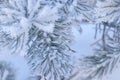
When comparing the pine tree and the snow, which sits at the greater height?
the pine tree

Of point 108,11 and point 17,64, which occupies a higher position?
point 108,11

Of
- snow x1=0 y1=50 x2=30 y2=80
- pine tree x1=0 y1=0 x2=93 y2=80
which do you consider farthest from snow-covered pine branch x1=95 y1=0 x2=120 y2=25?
snow x1=0 y1=50 x2=30 y2=80

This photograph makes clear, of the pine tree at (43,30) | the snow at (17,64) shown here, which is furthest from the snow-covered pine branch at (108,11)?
the snow at (17,64)

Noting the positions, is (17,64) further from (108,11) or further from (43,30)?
(108,11)

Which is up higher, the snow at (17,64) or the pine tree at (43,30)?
the pine tree at (43,30)

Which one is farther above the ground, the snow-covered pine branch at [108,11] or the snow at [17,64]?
the snow-covered pine branch at [108,11]

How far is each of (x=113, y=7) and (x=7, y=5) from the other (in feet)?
0.98

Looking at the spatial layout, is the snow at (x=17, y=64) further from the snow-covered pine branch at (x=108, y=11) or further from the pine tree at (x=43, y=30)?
the snow-covered pine branch at (x=108, y=11)

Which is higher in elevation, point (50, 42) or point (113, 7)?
point (113, 7)

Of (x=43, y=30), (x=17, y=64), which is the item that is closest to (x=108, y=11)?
(x=43, y=30)

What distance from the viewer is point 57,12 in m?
0.96

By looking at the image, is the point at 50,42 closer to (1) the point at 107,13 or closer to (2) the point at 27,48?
(2) the point at 27,48

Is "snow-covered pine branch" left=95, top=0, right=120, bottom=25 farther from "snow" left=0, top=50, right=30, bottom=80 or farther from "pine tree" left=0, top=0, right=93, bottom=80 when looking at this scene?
"snow" left=0, top=50, right=30, bottom=80

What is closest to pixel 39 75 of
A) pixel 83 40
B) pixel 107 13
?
pixel 83 40
